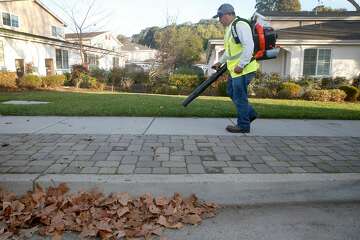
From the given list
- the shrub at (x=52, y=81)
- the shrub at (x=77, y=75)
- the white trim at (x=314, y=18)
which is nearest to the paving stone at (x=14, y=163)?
the shrub at (x=77, y=75)

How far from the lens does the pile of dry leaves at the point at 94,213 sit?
97.1 inches

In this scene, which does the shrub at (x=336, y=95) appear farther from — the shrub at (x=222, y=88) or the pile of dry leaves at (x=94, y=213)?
the pile of dry leaves at (x=94, y=213)

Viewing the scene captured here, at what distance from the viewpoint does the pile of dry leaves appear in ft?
8.09

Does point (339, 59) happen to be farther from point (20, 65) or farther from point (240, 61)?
point (20, 65)

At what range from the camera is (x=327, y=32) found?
19.7 metres

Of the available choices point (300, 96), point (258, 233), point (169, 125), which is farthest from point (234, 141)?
point (300, 96)

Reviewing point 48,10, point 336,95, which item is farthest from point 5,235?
point 48,10

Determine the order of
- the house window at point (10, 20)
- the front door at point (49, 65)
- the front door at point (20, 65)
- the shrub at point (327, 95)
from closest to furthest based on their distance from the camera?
the shrub at point (327, 95), the front door at point (20, 65), the house window at point (10, 20), the front door at point (49, 65)

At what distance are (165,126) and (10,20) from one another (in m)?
24.7

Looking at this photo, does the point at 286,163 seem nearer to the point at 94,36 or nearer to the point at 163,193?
the point at 163,193

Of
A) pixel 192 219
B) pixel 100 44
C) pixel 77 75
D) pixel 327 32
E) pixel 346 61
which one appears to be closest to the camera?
pixel 192 219

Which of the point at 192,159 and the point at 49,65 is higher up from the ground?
the point at 49,65

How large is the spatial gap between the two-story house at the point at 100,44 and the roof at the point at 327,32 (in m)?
20.9

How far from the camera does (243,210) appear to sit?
9.59 ft
